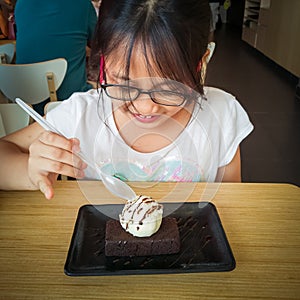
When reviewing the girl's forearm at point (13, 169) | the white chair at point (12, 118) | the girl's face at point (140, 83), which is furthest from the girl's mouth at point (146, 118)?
the white chair at point (12, 118)

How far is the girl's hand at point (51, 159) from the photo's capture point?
0.66 m

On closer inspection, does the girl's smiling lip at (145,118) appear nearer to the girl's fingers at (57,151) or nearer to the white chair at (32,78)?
the girl's fingers at (57,151)

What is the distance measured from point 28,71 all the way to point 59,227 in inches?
44.3

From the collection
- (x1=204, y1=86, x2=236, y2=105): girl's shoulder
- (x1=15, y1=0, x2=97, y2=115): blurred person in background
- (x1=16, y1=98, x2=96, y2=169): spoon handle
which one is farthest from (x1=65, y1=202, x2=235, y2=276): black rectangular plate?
(x1=15, y1=0, x2=97, y2=115): blurred person in background

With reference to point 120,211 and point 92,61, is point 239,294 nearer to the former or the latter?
point 120,211

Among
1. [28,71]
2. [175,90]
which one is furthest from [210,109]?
[28,71]

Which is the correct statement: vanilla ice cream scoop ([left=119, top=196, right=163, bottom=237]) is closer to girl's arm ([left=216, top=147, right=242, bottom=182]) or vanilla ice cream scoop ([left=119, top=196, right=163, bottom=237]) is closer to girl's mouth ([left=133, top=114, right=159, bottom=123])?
girl's mouth ([left=133, top=114, right=159, bottom=123])

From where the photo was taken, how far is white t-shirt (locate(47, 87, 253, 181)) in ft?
2.91

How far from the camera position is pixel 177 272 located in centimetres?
53

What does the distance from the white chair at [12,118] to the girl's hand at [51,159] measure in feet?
1.99

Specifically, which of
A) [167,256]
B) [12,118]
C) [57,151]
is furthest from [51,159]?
[12,118]

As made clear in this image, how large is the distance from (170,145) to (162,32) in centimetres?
33

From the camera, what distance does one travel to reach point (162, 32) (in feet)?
2.12

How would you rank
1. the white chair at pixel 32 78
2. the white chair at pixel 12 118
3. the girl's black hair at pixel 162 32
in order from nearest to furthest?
the girl's black hair at pixel 162 32, the white chair at pixel 12 118, the white chair at pixel 32 78
